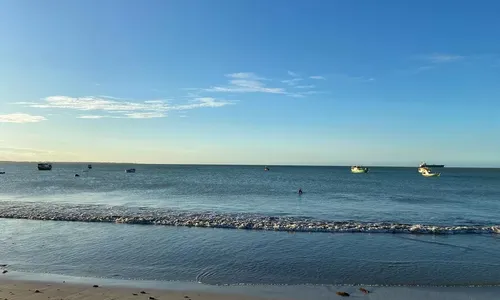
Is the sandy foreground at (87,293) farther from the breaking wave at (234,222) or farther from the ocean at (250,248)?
the breaking wave at (234,222)

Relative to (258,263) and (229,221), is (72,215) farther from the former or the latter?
(258,263)

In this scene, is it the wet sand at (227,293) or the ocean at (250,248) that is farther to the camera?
the ocean at (250,248)

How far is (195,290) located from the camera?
10.7 meters

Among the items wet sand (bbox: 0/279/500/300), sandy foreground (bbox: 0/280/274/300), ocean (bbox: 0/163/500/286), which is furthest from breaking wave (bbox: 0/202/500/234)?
sandy foreground (bbox: 0/280/274/300)

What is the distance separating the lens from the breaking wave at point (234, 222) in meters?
21.5

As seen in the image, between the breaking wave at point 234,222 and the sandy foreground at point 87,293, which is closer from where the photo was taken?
the sandy foreground at point 87,293

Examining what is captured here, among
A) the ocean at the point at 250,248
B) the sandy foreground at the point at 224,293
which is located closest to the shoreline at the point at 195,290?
the sandy foreground at the point at 224,293

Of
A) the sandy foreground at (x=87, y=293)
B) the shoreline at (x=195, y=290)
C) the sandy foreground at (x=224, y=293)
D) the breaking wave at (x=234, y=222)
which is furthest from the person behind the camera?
the breaking wave at (x=234, y=222)

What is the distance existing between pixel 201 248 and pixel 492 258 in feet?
39.1

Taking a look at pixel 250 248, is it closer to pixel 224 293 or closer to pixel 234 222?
pixel 224 293

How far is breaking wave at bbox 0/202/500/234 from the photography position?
21.5 m

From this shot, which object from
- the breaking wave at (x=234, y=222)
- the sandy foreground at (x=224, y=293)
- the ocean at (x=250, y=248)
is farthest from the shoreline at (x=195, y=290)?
the breaking wave at (x=234, y=222)

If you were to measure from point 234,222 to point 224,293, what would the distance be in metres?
12.8

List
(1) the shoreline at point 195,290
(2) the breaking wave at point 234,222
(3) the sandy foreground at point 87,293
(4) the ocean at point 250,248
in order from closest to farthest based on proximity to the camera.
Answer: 1. (3) the sandy foreground at point 87,293
2. (1) the shoreline at point 195,290
3. (4) the ocean at point 250,248
4. (2) the breaking wave at point 234,222
